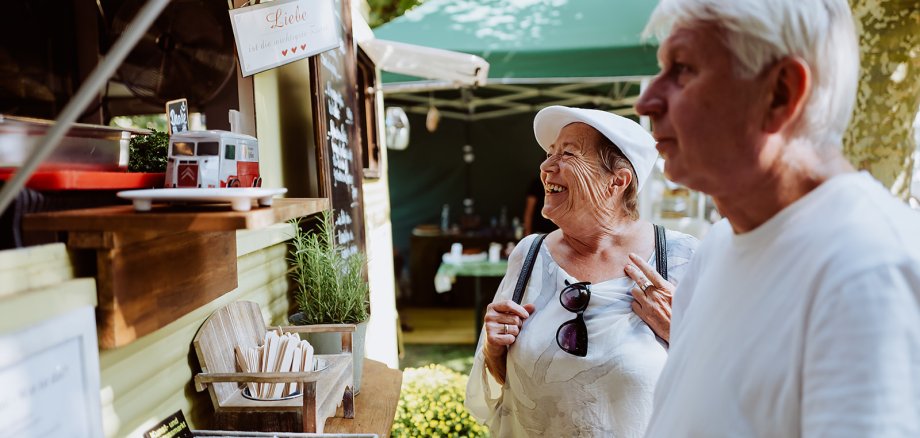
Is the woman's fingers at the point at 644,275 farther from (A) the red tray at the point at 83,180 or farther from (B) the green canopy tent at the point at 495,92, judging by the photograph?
(B) the green canopy tent at the point at 495,92

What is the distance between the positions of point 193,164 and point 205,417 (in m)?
1.00

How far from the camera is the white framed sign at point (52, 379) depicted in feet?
3.19

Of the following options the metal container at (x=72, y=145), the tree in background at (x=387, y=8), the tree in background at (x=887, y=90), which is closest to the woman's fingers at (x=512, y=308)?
the metal container at (x=72, y=145)

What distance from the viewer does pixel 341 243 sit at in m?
3.14

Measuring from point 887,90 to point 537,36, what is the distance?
2888 millimetres

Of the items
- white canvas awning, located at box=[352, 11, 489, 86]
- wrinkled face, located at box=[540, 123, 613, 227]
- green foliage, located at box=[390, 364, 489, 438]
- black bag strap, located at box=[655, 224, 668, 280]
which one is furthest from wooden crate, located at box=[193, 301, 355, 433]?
white canvas awning, located at box=[352, 11, 489, 86]

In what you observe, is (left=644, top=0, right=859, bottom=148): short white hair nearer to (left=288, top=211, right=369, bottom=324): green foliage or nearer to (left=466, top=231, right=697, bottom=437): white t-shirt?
(left=466, top=231, right=697, bottom=437): white t-shirt

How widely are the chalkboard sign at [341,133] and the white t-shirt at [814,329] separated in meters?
2.12

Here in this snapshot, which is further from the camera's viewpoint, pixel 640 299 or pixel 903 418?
pixel 640 299

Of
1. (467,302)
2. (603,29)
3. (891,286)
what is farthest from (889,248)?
(467,302)

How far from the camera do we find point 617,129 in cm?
208

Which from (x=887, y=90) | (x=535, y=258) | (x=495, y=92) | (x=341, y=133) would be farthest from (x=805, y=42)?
(x=495, y=92)

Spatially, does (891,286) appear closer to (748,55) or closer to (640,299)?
(748,55)

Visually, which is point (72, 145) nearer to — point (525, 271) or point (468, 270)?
point (525, 271)
